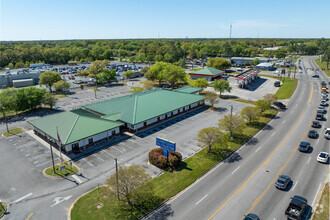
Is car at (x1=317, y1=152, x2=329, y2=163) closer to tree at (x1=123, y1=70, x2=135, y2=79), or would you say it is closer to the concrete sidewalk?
the concrete sidewalk

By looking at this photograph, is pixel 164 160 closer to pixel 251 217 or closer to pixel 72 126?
pixel 251 217

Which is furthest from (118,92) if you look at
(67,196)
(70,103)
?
(67,196)

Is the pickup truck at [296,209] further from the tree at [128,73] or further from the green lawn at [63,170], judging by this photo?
the tree at [128,73]

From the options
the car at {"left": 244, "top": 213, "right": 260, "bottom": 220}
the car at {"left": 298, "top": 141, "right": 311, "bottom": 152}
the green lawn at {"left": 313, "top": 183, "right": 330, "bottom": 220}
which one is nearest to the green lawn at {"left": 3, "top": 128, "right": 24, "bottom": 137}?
the car at {"left": 244, "top": 213, "right": 260, "bottom": 220}

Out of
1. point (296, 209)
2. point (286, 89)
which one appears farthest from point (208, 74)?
point (296, 209)

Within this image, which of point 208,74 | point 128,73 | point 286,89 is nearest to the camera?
point 286,89

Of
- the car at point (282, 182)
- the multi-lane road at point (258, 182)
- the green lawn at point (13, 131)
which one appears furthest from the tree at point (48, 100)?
the car at point (282, 182)
